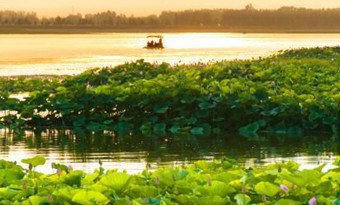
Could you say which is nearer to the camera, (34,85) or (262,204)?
(262,204)

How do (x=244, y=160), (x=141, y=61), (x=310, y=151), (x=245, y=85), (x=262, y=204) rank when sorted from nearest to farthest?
(x=262, y=204) → (x=244, y=160) → (x=310, y=151) → (x=245, y=85) → (x=141, y=61)

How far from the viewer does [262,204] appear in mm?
5410

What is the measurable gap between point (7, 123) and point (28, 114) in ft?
1.46

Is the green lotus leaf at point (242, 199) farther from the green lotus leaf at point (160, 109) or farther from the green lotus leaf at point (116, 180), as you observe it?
the green lotus leaf at point (160, 109)

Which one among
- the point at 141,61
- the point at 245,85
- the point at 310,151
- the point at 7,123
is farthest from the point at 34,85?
the point at 310,151

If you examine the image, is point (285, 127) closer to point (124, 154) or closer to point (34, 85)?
point (124, 154)

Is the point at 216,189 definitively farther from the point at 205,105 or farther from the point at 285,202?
the point at 205,105

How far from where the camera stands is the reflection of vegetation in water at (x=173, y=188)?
5.37 m

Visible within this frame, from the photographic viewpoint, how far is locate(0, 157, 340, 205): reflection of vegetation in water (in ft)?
17.6

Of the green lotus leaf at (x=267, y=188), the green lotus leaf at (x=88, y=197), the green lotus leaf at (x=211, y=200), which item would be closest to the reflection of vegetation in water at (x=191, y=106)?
the green lotus leaf at (x=267, y=188)

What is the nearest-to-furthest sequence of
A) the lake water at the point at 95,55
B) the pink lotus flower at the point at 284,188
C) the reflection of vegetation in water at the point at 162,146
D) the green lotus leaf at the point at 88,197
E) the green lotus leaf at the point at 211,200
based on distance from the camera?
the green lotus leaf at the point at 88,197 < the green lotus leaf at the point at 211,200 < the pink lotus flower at the point at 284,188 < the reflection of vegetation in water at the point at 162,146 < the lake water at the point at 95,55

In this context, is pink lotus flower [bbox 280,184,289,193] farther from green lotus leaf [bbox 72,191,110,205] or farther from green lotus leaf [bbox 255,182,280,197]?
green lotus leaf [bbox 72,191,110,205]

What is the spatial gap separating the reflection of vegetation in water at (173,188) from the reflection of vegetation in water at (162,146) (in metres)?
3.60

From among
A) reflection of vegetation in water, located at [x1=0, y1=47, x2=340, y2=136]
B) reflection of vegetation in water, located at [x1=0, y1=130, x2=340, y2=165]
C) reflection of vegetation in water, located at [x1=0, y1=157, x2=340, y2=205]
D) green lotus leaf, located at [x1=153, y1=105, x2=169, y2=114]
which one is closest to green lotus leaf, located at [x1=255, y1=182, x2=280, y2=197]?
reflection of vegetation in water, located at [x1=0, y1=157, x2=340, y2=205]
